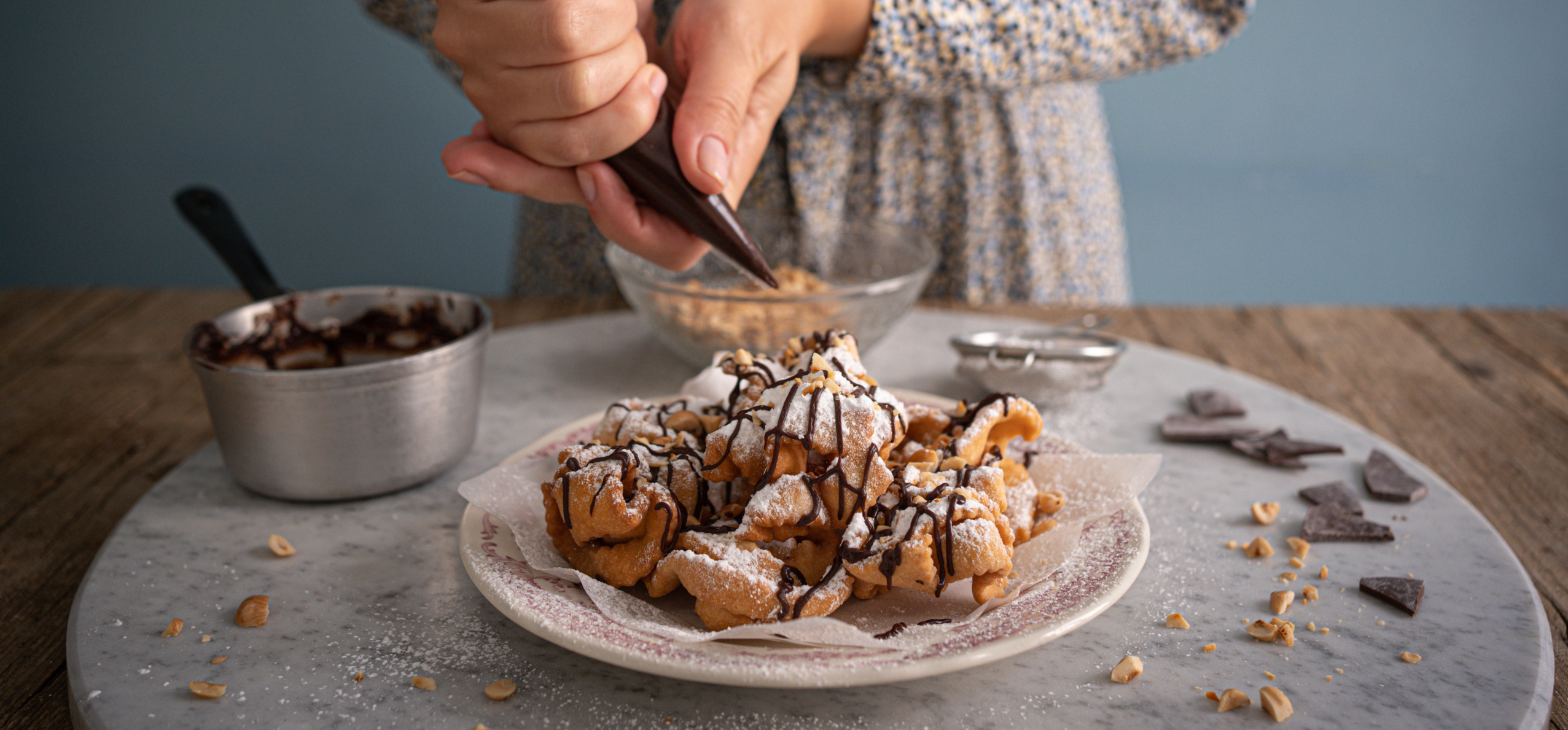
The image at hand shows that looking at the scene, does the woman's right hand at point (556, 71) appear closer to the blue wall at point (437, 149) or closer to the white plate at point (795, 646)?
the white plate at point (795, 646)

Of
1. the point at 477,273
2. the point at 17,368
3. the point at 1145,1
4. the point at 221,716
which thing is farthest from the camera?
the point at 477,273

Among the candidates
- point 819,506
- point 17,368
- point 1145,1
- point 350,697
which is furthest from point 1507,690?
point 17,368

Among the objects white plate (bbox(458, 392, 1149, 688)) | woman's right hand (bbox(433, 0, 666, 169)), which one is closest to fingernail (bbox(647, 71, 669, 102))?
woman's right hand (bbox(433, 0, 666, 169))

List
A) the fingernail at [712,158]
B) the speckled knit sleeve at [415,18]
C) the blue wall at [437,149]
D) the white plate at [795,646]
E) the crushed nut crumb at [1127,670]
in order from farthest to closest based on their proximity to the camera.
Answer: the blue wall at [437,149], the speckled knit sleeve at [415,18], the fingernail at [712,158], the crushed nut crumb at [1127,670], the white plate at [795,646]

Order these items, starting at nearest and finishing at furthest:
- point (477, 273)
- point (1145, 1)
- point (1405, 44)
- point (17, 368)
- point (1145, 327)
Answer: point (17, 368) < point (1145, 1) < point (1145, 327) < point (1405, 44) < point (477, 273)

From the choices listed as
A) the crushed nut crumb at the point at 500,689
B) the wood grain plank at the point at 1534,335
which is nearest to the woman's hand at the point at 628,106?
the crushed nut crumb at the point at 500,689

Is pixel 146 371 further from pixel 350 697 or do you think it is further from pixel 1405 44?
pixel 1405 44

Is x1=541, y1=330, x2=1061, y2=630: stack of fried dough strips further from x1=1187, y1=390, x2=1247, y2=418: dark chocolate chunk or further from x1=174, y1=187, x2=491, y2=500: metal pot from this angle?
x1=1187, y1=390, x2=1247, y2=418: dark chocolate chunk
